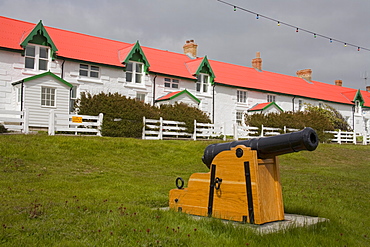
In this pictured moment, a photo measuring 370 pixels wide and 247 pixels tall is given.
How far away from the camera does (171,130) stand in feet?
85.6

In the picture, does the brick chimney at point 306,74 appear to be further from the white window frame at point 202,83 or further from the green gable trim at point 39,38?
the green gable trim at point 39,38

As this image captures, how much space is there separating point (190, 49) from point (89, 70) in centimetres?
1371

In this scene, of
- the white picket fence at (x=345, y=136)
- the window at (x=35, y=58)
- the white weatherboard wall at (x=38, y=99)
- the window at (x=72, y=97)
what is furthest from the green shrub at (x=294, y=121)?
the window at (x=35, y=58)

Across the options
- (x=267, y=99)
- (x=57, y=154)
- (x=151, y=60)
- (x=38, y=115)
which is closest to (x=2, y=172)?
(x=57, y=154)

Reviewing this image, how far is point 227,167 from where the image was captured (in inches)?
244

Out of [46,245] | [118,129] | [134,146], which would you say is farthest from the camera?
[118,129]

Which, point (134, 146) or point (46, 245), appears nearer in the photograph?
point (46, 245)

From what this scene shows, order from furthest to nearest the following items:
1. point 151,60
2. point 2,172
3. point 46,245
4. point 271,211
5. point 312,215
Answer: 1. point 151,60
2. point 2,172
3. point 312,215
4. point 271,211
5. point 46,245

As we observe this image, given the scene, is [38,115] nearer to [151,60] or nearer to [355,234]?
[151,60]

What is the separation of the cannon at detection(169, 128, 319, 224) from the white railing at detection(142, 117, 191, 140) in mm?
16139

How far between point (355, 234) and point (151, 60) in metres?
27.6

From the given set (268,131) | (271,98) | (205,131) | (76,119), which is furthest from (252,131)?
(76,119)

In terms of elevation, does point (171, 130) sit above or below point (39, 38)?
below

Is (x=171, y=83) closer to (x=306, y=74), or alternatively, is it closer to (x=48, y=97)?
(x=48, y=97)
